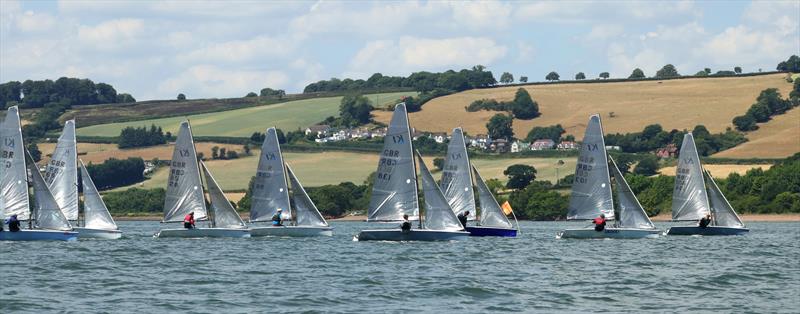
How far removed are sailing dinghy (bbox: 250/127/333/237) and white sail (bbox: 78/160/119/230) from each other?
755 cm

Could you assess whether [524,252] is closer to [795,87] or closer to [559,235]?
[559,235]

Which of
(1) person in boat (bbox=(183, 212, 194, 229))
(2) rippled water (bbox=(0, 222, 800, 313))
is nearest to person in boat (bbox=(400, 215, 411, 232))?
(2) rippled water (bbox=(0, 222, 800, 313))

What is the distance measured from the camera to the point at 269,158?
78562 mm

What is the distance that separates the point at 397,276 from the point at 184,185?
89.4 ft

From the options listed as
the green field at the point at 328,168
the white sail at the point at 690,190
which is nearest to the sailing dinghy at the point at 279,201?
the white sail at the point at 690,190

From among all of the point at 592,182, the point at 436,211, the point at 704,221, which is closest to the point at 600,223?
the point at 592,182

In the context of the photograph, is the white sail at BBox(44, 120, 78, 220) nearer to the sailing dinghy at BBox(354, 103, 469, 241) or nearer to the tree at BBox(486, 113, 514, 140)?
the sailing dinghy at BBox(354, 103, 469, 241)

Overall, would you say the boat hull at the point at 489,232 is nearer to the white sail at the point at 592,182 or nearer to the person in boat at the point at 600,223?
the white sail at the point at 592,182

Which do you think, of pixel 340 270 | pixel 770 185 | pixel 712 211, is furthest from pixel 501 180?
pixel 340 270

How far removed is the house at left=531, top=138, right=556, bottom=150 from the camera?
18188 cm

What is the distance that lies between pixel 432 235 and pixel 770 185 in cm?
6570

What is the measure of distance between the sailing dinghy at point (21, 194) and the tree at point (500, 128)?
122m

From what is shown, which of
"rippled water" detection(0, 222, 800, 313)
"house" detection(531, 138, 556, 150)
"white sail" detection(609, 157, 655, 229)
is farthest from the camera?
"house" detection(531, 138, 556, 150)

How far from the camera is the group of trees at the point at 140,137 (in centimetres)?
18662
